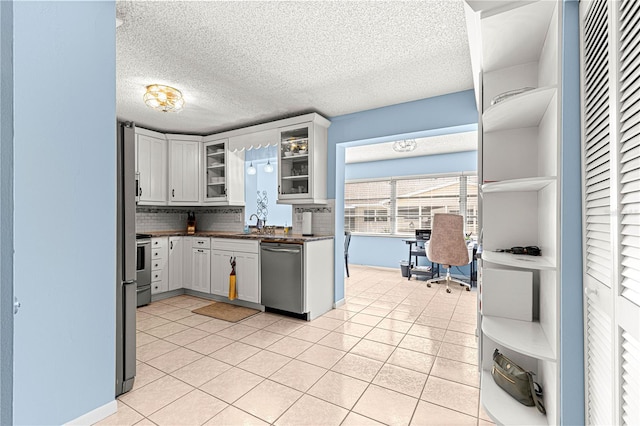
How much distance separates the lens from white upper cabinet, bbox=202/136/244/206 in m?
4.74

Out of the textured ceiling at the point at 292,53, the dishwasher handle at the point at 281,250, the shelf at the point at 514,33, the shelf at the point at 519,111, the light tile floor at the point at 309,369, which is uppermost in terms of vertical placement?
the textured ceiling at the point at 292,53

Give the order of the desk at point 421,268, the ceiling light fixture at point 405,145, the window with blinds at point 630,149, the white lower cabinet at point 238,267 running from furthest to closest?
the desk at point 421,268 → the ceiling light fixture at point 405,145 → the white lower cabinet at point 238,267 → the window with blinds at point 630,149

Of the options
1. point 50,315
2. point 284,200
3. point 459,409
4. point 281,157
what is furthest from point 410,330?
point 50,315

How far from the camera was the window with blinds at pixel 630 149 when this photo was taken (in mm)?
808

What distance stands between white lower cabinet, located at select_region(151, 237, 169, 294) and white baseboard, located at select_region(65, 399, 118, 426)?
2.57 m

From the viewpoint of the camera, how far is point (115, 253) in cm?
188

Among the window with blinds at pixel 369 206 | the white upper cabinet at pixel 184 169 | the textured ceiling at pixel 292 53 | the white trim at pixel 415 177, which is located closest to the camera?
the textured ceiling at pixel 292 53

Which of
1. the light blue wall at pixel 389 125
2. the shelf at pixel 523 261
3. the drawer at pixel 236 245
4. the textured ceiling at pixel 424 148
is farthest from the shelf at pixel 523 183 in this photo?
the textured ceiling at pixel 424 148

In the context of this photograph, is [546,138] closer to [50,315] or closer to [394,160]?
[50,315]

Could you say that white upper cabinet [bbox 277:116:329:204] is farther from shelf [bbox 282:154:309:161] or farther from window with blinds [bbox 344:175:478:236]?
window with blinds [bbox 344:175:478:236]

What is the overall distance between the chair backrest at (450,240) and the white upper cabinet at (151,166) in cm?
441

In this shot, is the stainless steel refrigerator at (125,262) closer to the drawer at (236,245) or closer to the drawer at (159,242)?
the drawer at (236,245)

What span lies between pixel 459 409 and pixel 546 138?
1.68 m

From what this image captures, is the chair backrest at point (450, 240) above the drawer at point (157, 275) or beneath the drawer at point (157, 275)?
above
